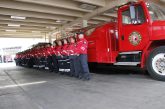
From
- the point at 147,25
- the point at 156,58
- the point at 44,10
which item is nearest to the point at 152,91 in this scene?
the point at 156,58

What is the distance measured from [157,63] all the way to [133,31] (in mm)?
1327

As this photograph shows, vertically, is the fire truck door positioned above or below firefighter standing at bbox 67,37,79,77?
above

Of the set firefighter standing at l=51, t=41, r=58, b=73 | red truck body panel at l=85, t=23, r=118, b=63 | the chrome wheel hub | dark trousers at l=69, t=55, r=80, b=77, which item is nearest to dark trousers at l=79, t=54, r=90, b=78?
dark trousers at l=69, t=55, r=80, b=77

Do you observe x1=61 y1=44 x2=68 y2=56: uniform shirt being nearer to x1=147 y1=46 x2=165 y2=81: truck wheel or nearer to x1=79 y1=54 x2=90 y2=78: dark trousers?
x1=79 y1=54 x2=90 y2=78: dark trousers

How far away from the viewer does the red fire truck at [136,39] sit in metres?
6.41

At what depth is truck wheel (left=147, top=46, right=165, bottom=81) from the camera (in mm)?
6262

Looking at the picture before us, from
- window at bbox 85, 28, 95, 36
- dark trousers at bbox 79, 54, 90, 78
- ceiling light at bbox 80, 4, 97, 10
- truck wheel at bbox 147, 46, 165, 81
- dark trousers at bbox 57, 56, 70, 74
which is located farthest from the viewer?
ceiling light at bbox 80, 4, 97, 10

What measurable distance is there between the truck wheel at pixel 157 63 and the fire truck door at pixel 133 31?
21.7 inches

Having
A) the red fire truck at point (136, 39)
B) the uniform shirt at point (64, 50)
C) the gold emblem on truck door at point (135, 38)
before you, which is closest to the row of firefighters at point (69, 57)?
the uniform shirt at point (64, 50)

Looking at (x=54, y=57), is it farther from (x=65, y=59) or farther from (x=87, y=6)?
(x=87, y=6)

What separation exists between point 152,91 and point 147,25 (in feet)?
8.04

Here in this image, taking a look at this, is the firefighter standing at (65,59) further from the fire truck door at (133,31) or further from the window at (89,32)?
the fire truck door at (133,31)

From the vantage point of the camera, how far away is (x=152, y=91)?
4969 mm

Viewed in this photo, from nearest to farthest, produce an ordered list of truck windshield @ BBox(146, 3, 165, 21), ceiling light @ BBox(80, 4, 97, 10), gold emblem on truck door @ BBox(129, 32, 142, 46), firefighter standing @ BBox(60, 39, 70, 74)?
truck windshield @ BBox(146, 3, 165, 21) → gold emblem on truck door @ BBox(129, 32, 142, 46) → firefighter standing @ BBox(60, 39, 70, 74) → ceiling light @ BBox(80, 4, 97, 10)
